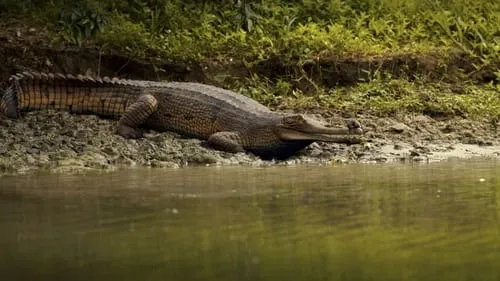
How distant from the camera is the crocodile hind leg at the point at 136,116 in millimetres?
8828

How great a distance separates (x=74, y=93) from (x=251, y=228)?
5.79 metres

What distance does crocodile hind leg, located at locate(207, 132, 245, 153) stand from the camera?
8406mm

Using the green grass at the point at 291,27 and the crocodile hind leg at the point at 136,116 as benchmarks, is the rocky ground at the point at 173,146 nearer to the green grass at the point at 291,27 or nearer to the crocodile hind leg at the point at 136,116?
the crocodile hind leg at the point at 136,116

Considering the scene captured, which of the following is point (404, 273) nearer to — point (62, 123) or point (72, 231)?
point (72, 231)

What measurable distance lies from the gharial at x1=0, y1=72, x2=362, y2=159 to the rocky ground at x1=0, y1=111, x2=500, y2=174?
15 centimetres

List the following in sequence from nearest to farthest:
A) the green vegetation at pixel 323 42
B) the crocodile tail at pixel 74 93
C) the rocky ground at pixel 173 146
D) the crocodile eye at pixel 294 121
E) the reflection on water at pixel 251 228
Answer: the reflection on water at pixel 251 228, the rocky ground at pixel 173 146, the crocodile eye at pixel 294 121, the crocodile tail at pixel 74 93, the green vegetation at pixel 323 42

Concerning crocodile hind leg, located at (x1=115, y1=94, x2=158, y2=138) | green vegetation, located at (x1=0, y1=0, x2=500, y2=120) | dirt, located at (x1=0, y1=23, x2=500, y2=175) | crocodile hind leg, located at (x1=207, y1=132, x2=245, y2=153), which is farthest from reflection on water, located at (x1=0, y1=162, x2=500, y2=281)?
green vegetation, located at (x1=0, y1=0, x2=500, y2=120)

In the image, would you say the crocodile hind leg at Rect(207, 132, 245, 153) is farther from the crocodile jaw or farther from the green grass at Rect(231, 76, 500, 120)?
the green grass at Rect(231, 76, 500, 120)

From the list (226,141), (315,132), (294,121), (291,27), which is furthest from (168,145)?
(291,27)

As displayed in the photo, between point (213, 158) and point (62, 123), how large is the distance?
172cm

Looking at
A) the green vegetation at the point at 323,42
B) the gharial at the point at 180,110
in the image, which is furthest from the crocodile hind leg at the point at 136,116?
the green vegetation at the point at 323,42

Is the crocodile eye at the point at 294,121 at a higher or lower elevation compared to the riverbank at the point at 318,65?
lower

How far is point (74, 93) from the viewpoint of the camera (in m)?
9.41

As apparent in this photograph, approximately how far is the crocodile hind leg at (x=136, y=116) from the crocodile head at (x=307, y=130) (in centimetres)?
134
